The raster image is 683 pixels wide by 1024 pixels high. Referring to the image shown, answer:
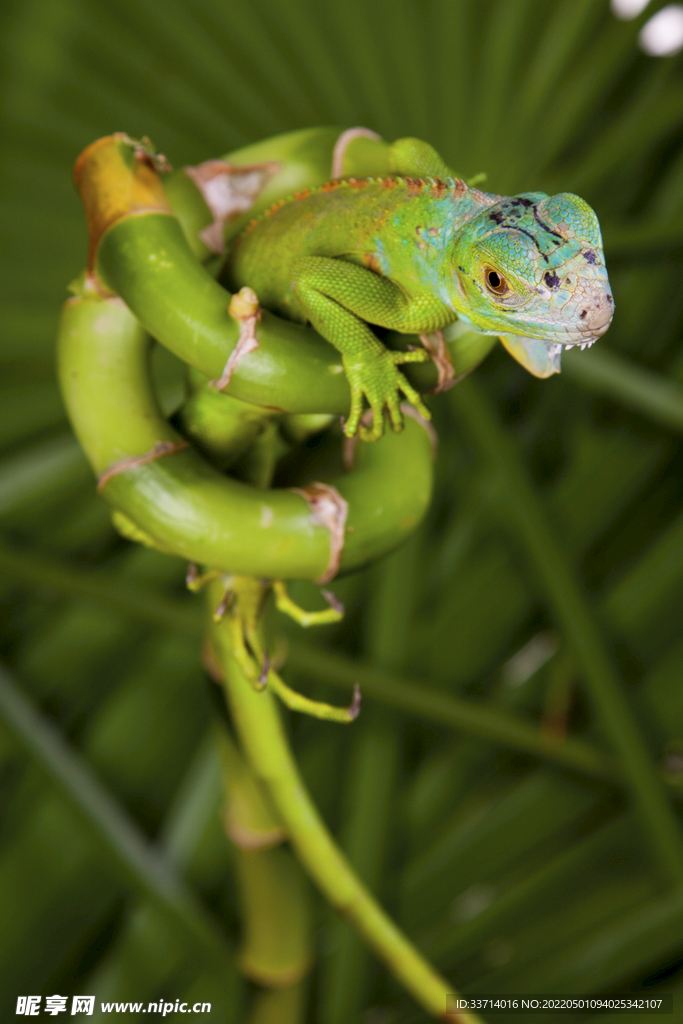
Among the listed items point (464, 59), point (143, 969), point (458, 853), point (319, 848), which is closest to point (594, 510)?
point (458, 853)

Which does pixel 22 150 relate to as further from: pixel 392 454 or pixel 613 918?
pixel 613 918

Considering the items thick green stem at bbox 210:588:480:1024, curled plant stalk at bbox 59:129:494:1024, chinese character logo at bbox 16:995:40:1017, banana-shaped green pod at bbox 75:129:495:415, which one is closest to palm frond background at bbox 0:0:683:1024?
chinese character logo at bbox 16:995:40:1017

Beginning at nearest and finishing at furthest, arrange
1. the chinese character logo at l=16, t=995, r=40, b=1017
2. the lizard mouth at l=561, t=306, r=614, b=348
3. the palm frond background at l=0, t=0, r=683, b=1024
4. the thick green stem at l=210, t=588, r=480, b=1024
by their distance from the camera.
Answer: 1. the lizard mouth at l=561, t=306, r=614, b=348
2. the thick green stem at l=210, t=588, r=480, b=1024
3. the chinese character logo at l=16, t=995, r=40, b=1017
4. the palm frond background at l=0, t=0, r=683, b=1024

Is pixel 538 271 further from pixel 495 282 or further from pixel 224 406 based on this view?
pixel 224 406

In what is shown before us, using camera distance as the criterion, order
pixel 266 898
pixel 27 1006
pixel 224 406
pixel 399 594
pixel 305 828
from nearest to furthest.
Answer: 1. pixel 224 406
2. pixel 305 828
3. pixel 266 898
4. pixel 27 1006
5. pixel 399 594

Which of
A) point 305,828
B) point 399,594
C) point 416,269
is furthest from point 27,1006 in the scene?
point 416,269

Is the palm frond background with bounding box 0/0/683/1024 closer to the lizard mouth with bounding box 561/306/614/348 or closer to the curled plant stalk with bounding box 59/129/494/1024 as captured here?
the curled plant stalk with bounding box 59/129/494/1024

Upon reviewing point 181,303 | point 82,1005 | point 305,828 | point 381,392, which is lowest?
point 82,1005
